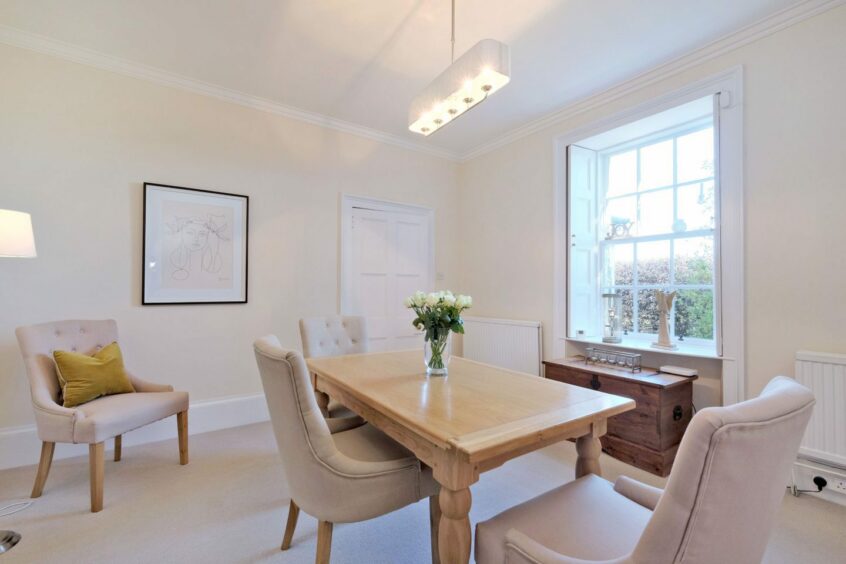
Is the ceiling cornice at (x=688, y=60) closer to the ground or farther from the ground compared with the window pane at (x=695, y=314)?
farther from the ground

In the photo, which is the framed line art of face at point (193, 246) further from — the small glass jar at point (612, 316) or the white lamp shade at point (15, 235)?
the small glass jar at point (612, 316)

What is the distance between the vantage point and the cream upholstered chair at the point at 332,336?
256 cm

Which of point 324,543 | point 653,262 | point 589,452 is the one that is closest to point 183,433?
point 324,543

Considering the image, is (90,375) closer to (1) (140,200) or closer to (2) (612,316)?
(1) (140,200)

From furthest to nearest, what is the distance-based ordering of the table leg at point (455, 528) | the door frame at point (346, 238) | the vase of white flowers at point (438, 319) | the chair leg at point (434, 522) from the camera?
1. the door frame at point (346, 238)
2. the vase of white flowers at point (438, 319)
3. the chair leg at point (434, 522)
4. the table leg at point (455, 528)

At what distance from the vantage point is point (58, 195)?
2.52 meters

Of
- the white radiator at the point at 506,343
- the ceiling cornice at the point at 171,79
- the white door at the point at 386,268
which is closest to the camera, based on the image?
the ceiling cornice at the point at 171,79

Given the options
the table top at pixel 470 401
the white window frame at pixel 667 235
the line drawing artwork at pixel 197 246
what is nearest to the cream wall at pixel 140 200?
the line drawing artwork at pixel 197 246

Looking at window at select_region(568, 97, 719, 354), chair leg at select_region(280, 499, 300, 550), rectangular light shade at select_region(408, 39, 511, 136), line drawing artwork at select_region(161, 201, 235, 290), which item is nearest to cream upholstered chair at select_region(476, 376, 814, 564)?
chair leg at select_region(280, 499, 300, 550)

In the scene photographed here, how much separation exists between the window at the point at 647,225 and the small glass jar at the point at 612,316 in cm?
5

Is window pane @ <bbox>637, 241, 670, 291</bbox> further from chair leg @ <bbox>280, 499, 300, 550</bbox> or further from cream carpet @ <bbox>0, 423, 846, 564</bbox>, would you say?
chair leg @ <bbox>280, 499, 300, 550</bbox>

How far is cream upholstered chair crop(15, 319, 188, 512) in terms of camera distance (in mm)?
1909

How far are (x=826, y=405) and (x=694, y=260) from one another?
3.74 ft

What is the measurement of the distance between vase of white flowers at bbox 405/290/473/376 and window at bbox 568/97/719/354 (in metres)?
1.84
